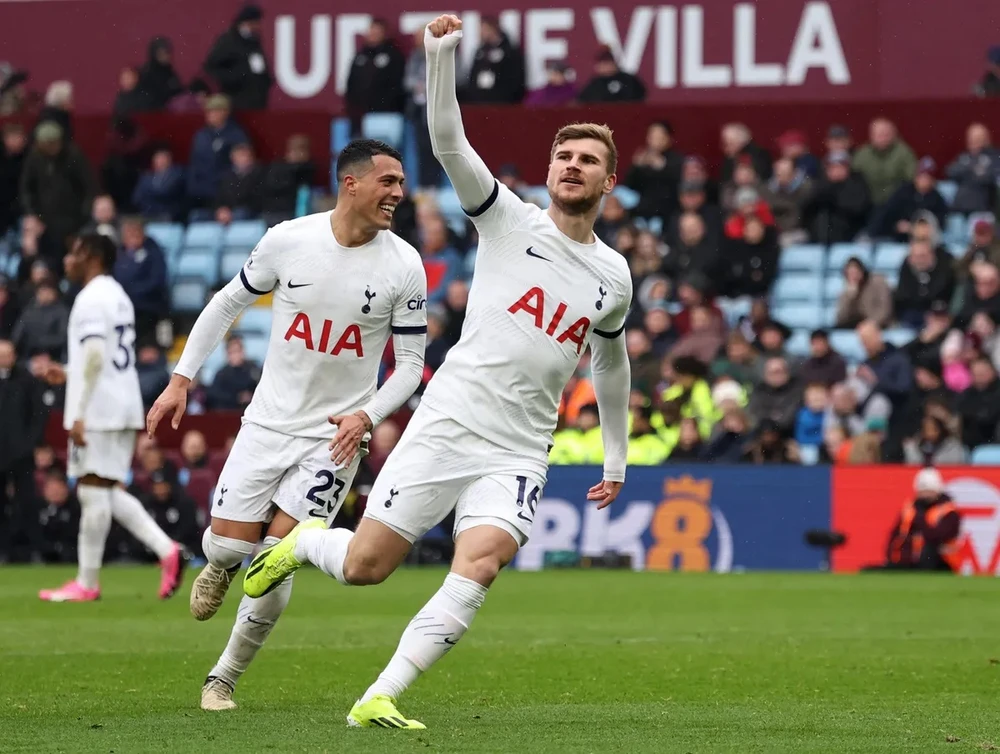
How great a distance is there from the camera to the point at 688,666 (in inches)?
419

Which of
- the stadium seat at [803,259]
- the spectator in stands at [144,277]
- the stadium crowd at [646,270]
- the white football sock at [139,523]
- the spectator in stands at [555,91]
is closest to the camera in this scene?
the white football sock at [139,523]

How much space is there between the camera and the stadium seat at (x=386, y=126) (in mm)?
26625

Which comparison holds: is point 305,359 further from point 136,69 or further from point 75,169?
point 136,69

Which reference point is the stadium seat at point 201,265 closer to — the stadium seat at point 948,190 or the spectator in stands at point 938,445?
the stadium seat at point 948,190

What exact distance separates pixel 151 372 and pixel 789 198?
8.05 meters

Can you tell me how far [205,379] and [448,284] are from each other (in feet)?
10.5

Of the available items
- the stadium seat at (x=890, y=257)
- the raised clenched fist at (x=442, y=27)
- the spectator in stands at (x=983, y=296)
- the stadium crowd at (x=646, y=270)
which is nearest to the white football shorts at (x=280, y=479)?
the raised clenched fist at (x=442, y=27)

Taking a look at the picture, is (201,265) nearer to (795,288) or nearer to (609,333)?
(795,288)

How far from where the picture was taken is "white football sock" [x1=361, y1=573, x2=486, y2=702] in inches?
293

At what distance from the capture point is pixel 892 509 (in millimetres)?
18984

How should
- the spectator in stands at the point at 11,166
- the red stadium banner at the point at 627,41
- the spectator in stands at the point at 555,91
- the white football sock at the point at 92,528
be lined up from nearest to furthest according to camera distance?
1. the white football sock at the point at 92,528
2. the red stadium banner at the point at 627,41
3. the spectator in stands at the point at 555,91
4. the spectator in stands at the point at 11,166

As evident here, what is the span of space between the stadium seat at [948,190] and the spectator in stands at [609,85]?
13.4 ft

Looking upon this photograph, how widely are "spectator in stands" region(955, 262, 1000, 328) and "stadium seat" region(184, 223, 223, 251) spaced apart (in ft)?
33.3

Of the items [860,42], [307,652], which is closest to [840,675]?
[307,652]
